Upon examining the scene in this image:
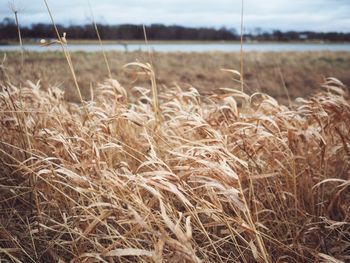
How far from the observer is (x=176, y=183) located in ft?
4.73

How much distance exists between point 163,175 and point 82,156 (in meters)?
0.65

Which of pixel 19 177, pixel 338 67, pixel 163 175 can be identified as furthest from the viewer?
pixel 338 67

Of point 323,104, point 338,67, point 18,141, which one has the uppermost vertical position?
point 323,104

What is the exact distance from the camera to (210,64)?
1852cm

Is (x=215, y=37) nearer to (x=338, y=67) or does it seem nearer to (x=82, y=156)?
(x=338, y=67)

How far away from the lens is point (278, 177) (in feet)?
6.20

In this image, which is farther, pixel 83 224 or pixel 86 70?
pixel 86 70

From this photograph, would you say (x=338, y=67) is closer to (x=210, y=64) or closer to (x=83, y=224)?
(x=210, y=64)

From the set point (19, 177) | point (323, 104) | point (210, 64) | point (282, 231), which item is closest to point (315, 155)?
point (323, 104)

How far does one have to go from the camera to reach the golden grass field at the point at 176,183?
1.20 m

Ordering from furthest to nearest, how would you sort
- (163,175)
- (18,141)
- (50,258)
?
(18,141) → (50,258) → (163,175)

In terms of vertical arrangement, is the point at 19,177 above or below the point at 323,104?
below

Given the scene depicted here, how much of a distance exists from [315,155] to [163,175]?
130cm

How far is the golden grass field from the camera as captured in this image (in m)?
1.20
